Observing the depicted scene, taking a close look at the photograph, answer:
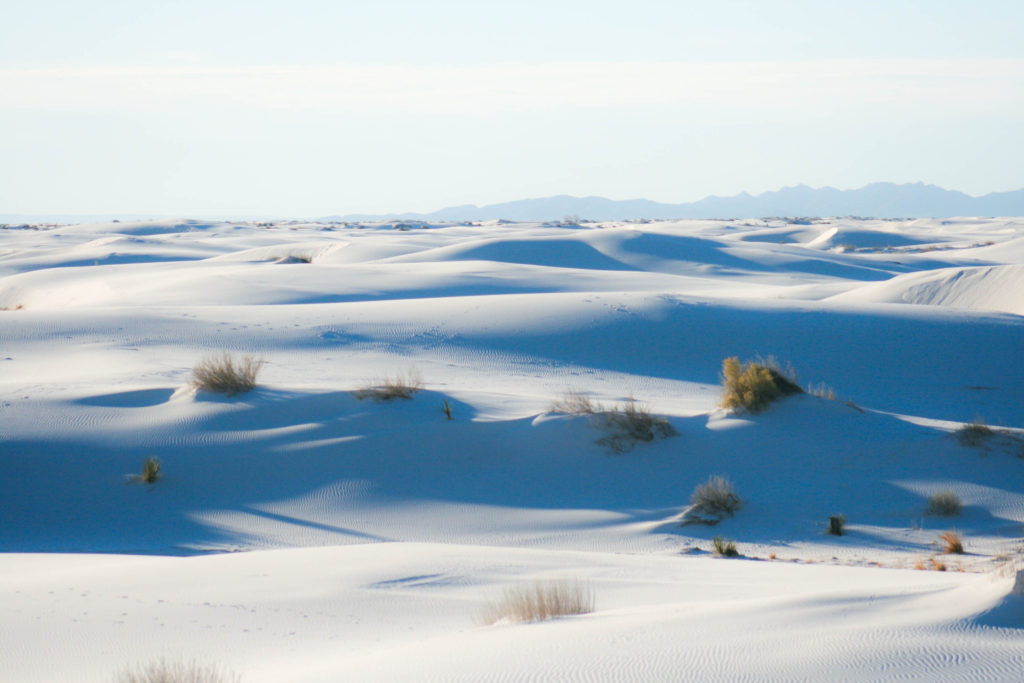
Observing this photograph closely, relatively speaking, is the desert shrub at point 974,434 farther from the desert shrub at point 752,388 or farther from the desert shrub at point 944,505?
the desert shrub at point 752,388

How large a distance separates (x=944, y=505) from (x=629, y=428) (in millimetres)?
3203

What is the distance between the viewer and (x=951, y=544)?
845 centimetres

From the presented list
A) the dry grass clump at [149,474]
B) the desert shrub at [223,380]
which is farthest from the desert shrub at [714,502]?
the desert shrub at [223,380]

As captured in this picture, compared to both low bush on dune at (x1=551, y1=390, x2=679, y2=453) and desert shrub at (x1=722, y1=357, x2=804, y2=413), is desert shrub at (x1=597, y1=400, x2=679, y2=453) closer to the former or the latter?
low bush on dune at (x1=551, y1=390, x2=679, y2=453)

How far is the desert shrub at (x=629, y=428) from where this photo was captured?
36.0 feet

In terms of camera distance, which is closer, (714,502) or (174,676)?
(174,676)

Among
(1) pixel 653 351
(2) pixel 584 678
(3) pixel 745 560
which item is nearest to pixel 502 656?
(2) pixel 584 678

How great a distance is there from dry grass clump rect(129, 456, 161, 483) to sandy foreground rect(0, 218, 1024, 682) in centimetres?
9

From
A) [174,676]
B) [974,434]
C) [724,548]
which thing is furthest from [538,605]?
Result: [974,434]

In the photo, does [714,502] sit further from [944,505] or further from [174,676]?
[174,676]

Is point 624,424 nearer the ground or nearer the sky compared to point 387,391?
nearer the ground

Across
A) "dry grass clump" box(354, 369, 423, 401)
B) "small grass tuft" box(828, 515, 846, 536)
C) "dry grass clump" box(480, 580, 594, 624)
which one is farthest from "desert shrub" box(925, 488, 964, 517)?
"dry grass clump" box(354, 369, 423, 401)

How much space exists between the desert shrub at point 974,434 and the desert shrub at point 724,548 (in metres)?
3.86

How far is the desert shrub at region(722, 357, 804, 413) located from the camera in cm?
1175
